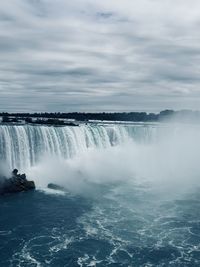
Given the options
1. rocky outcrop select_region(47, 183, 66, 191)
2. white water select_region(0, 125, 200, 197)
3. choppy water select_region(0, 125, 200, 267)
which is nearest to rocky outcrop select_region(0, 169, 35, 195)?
choppy water select_region(0, 125, 200, 267)

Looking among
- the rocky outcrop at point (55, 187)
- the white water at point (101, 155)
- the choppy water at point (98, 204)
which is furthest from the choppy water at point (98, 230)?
the white water at point (101, 155)

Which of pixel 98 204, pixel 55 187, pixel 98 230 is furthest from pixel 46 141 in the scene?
pixel 98 230

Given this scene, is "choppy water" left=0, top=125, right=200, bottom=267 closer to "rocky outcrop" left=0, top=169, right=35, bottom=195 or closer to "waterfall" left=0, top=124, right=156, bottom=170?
"waterfall" left=0, top=124, right=156, bottom=170

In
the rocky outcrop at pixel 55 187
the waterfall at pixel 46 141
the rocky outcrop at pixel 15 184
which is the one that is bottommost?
the rocky outcrop at pixel 55 187

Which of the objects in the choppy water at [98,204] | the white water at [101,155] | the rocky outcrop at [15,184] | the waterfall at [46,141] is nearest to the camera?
the choppy water at [98,204]

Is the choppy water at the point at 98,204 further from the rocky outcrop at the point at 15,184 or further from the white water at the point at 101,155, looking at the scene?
the rocky outcrop at the point at 15,184

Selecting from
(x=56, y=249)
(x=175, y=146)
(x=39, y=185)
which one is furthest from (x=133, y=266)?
(x=175, y=146)
